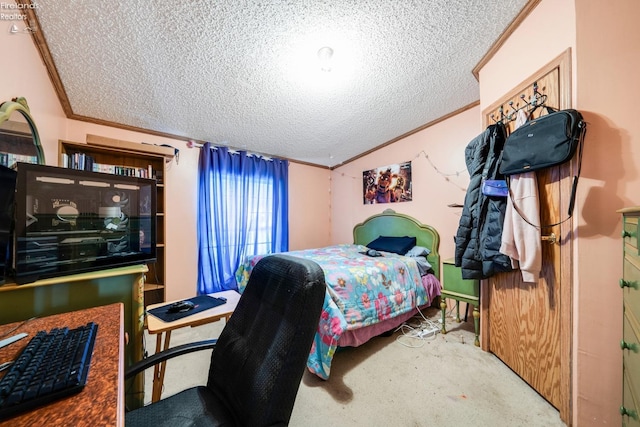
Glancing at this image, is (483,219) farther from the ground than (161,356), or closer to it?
farther from the ground

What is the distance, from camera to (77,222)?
115 cm

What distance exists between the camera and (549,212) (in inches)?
56.0

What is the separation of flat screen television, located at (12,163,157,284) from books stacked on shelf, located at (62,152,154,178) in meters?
1.06

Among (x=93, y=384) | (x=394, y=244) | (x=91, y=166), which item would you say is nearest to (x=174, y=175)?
(x=91, y=166)

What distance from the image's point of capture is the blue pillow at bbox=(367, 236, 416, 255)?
300 cm

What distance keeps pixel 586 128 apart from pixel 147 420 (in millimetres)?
2404

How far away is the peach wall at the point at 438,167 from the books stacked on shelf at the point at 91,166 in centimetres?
316

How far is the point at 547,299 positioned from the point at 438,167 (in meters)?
1.85

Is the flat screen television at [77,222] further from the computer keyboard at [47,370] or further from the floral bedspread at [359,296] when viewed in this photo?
the floral bedspread at [359,296]

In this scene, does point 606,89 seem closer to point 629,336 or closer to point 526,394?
point 629,336

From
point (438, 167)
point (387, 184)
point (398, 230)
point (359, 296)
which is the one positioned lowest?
point (359, 296)

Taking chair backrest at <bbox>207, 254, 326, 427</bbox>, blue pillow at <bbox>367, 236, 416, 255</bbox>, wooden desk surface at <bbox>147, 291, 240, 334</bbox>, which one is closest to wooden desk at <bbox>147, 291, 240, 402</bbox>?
wooden desk surface at <bbox>147, 291, 240, 334</bbox>

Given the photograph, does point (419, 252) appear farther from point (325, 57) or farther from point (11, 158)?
point (11, 158)

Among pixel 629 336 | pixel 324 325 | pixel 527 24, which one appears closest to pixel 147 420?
pixel 324 325
